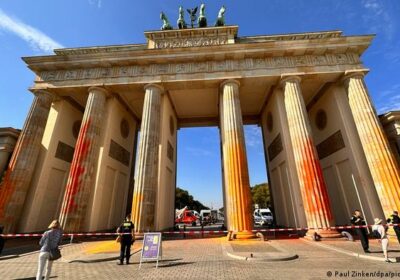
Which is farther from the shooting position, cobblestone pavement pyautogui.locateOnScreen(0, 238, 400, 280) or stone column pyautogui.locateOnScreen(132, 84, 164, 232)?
stone column pyautogui.locateOnScreen(132, 84, 164, 232)

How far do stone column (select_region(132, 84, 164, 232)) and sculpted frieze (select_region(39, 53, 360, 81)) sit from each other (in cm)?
175

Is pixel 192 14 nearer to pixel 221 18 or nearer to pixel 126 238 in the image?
pixel 221 18

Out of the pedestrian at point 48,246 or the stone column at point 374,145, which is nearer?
the pedestrian at point 48,246

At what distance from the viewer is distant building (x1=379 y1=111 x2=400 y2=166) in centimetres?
1266

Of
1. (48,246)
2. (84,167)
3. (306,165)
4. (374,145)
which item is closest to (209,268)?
(48,246)

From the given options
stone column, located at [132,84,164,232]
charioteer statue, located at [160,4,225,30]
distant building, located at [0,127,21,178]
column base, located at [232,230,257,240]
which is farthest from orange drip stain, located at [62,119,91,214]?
charioteer statue, located at [160,4,225,30]

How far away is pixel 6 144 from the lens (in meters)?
13.8

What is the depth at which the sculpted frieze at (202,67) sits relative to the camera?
551 inches

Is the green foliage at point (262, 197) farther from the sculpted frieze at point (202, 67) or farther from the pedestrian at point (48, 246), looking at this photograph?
the pedestrian at point (48, 246)

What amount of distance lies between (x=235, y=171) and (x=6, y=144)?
1598 cm

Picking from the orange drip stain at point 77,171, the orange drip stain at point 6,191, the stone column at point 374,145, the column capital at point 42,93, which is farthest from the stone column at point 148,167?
the stone column at point 374,145

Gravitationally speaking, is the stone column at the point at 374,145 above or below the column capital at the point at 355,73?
below

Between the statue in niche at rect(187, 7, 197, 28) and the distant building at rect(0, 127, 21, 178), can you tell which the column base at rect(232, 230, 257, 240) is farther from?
the statue in niche at rect(187, 7, 197, 28)

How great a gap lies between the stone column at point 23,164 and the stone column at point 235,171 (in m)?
12.8
